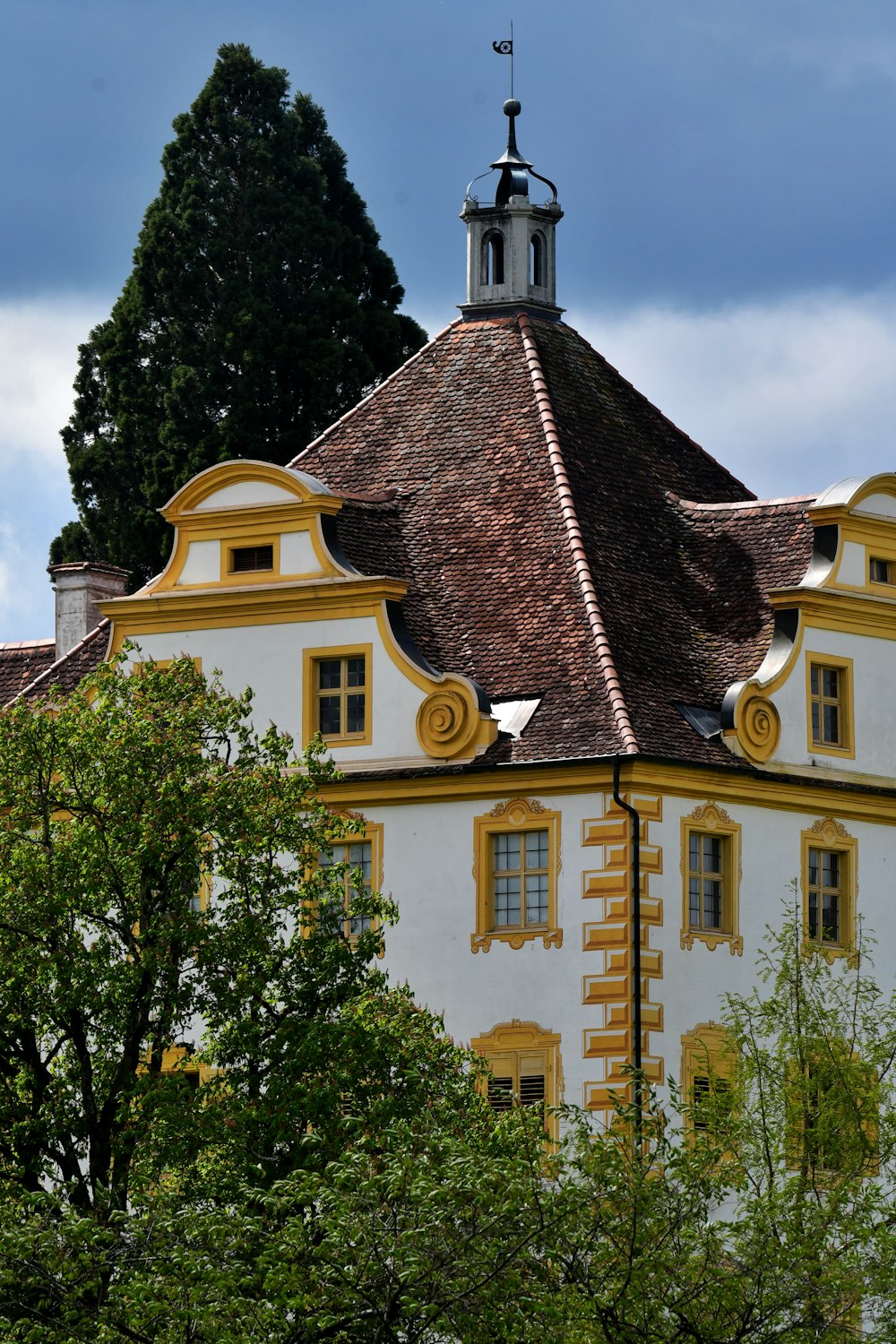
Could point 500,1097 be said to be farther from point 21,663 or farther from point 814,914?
point 21,663

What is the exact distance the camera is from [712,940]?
51688mm

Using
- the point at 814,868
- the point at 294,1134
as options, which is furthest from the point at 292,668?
the point at 294,1134

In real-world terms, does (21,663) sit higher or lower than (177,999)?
higher

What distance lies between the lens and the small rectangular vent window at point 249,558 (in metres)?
54.6

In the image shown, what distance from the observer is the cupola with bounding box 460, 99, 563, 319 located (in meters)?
59.9

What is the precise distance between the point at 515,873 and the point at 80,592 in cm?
1470

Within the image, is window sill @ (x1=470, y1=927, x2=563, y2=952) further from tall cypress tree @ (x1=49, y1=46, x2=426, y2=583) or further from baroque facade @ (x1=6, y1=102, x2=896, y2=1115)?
tall cypress tree @ (x1=49, y1=46, x2=426, y2=583)

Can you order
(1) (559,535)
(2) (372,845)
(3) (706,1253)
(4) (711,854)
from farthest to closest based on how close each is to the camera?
(1) (559,535) < (2) (372,845) < (4) (711,854) < (3) (706,1253)

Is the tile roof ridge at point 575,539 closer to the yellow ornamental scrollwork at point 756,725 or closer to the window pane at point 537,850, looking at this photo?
the window pane at point 537,850

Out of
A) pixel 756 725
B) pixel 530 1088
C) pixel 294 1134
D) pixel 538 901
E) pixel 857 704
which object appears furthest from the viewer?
pixel 857 704

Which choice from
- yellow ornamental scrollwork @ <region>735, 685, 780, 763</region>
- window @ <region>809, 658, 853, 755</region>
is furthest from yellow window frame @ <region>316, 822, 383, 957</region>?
window @ <region>809, 658, 853, 755</region>

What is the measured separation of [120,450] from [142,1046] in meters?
27.3

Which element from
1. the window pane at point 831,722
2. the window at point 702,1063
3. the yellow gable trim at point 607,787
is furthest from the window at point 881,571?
the window at point 702,1063

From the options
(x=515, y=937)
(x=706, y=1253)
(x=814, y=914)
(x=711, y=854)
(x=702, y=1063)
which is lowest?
(x=706, y=1253)
